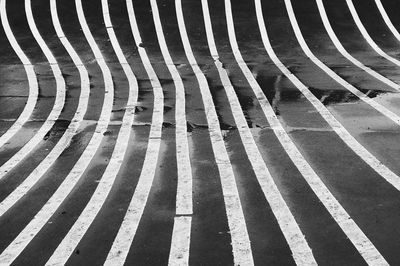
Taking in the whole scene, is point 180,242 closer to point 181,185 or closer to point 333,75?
point 181,185

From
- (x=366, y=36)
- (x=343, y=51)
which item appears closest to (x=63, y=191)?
(x=343, y=51)

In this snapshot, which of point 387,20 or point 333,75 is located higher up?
point 387,20

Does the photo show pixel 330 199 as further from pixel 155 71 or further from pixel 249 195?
pixel 155 71

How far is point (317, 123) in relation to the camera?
1140 cm

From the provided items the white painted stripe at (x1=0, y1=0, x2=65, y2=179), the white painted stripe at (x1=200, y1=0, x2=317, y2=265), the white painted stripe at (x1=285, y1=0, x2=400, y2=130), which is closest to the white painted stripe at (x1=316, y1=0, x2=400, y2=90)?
the white painted stripe at (x1=285, y1=0, x2=400, y2=130)

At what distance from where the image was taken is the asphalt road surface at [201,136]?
7086 mm

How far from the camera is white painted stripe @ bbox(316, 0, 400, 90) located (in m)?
A: 14.1

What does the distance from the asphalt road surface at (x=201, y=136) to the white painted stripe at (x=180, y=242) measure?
0.02 m

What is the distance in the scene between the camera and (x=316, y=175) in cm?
891

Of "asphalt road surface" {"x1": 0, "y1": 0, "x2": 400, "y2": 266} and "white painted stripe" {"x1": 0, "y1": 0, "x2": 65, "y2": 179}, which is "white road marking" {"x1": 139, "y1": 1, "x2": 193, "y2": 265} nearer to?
"asphalt road surface" {"x1": 0, "y1": 0, "x2": 400, "y2": 266}

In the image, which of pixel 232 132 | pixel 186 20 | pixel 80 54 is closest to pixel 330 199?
pixel 232 132

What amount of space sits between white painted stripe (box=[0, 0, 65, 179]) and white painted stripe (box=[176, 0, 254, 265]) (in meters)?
3.08

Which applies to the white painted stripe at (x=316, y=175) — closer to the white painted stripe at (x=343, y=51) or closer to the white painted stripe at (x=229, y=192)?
the white painted stripe at (x=229, y=192)

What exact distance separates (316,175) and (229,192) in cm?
144
